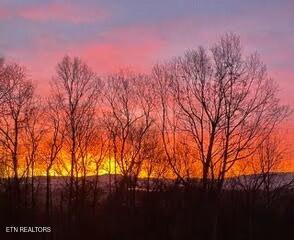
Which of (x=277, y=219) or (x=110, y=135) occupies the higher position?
(x=110, y=135)

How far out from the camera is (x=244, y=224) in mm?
41594

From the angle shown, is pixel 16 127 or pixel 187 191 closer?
pixel 187 191

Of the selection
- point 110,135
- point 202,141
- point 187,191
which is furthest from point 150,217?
point 110,135

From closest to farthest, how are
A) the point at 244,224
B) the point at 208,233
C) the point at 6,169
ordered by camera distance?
the point at 208,233 → the point at 244,224 → the point at 6,169

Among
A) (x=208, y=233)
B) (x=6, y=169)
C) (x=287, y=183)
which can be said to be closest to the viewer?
(x=208, y=233)

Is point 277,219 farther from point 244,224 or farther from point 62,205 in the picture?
point 62,205

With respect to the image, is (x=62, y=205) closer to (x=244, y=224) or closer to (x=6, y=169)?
(x=6, y=169)

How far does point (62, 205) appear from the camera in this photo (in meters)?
48.6

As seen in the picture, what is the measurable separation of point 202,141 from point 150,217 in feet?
21.8

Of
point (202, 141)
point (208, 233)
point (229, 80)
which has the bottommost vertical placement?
point (208, 233)

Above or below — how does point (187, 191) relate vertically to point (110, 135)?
below

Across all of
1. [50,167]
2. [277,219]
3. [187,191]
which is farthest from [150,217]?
[50,167]

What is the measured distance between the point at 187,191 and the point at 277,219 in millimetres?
8146

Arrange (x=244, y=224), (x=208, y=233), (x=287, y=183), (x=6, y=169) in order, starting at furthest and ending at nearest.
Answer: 1. (x=287, y=183)
2. (x=6, y=169)
3. (x=244, y=224)
4. (x=208, y=233)
